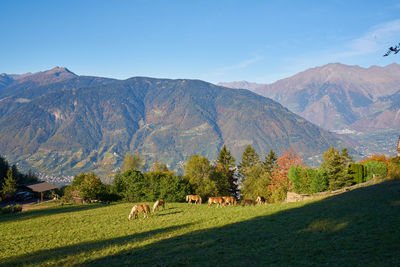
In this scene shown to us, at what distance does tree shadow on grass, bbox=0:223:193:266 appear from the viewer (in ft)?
52.9

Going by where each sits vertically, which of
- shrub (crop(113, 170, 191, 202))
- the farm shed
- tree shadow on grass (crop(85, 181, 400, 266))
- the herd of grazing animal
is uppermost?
tree shadow on grass (crop(85, 181, 400, 266))

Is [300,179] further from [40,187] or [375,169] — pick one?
[40,187]

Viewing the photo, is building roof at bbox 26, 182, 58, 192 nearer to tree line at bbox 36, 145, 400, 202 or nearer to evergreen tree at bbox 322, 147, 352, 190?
tree line at bbox 36, 145, 400, 202

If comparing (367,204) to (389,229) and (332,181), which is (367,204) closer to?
(389,229)

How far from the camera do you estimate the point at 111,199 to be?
66.1m

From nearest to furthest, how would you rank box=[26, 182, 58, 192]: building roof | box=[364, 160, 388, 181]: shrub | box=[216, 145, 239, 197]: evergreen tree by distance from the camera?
1. box=[364, 160, 388, 181]: shrub
2. box=[26, 182, 58, 192]: building roof
3. box=[216, 145, 239, 197]: evergreen tree

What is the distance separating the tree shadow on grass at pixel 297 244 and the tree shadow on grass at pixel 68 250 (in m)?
2.53

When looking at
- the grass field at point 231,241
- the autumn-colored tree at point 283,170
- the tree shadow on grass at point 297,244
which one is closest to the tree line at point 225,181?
the autumn-colored tree at point 283,170

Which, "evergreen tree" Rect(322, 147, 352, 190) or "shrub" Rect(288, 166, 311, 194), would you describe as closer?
"evergreen tree" Rect(322, 147, 352, 190)

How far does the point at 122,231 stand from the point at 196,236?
713 cm

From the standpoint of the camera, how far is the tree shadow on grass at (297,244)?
12.9 metres

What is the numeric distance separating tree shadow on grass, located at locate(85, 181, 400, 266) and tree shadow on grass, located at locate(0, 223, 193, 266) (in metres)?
2.53

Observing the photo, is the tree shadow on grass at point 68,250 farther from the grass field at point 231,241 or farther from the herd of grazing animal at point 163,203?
the herd of grazing animal at point 163,203

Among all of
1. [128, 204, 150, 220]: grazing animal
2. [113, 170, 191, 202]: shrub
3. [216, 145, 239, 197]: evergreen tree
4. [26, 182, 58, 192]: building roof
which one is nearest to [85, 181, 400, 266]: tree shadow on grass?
[128, 204, 150, 220]: grazing animal
